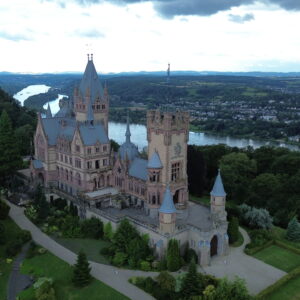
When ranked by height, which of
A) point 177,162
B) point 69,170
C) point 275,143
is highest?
point 177,162

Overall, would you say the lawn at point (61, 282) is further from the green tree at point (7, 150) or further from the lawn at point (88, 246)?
the green tree at point (7, 150)

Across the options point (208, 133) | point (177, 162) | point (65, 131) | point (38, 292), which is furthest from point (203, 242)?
point (208, 133)

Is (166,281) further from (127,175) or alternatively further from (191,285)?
(127,175)

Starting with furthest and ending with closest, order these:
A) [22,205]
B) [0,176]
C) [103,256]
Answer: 1. [0,176]
2. [22,205]
3. [103,256]

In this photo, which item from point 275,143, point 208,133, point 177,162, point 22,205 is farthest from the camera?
point 208,133

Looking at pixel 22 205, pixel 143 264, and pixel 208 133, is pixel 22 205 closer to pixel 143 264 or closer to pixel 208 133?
pixel 143 264

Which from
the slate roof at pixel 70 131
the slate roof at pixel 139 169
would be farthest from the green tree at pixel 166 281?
the slate roof at pixel 70 131

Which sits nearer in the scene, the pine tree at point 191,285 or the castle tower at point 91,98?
the pine tree at point 191,285
